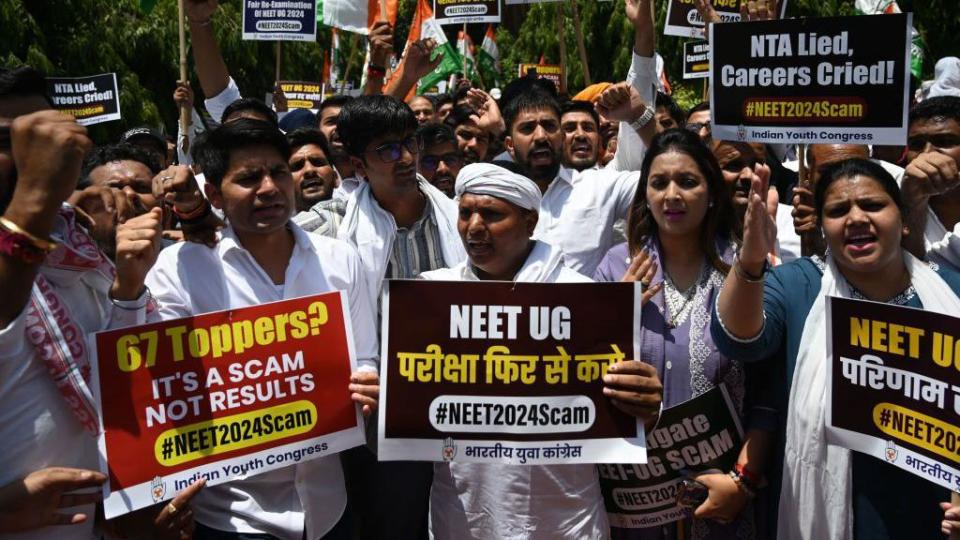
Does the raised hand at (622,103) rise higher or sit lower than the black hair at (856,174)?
higher

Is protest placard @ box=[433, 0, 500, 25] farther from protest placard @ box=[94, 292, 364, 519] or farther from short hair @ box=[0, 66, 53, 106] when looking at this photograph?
short hair @ box=[0, 66, 53, 106]

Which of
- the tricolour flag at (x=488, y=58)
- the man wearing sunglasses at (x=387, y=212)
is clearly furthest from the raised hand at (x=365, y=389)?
the tricolour flag at (x=488, y=58)

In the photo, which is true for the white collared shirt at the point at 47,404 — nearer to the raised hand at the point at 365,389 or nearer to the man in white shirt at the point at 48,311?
the man in white shirt at the point at 48,311

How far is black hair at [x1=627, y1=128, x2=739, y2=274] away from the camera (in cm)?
361

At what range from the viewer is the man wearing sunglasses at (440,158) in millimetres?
5543

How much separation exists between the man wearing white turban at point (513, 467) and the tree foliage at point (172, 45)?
11266 millimetres

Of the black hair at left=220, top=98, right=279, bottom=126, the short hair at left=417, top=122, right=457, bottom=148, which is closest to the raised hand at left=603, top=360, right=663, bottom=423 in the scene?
the short hair at left=417, top=122, right=457, bottom=148

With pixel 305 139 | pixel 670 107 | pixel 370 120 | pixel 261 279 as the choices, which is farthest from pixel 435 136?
pixel 670 107

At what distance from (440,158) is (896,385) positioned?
317 cm

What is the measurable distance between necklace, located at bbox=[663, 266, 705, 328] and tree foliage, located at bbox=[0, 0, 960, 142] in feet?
36.9

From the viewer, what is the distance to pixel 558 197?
191 inches

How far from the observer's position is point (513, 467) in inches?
125

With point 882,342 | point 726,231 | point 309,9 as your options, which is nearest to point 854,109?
point 726,231

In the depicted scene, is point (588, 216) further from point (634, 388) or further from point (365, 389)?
point (365, 389)
